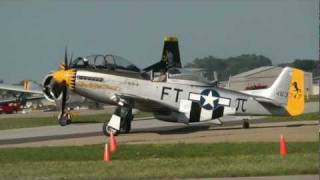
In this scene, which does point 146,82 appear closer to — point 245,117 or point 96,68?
point 96,68

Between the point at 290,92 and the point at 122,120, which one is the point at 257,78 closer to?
the point at 290,92

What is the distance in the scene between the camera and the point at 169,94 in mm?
22719

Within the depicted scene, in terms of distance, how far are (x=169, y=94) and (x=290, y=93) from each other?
4754mm

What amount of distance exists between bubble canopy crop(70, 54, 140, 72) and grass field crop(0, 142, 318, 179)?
692 centimetres

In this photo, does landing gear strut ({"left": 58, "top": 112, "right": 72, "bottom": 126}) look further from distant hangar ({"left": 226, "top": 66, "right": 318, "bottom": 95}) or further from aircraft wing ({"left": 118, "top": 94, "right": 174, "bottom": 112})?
distant hangar ({"left": 226, "top": 66, "right": 318, "bottom": 95})

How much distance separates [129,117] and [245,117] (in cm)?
462

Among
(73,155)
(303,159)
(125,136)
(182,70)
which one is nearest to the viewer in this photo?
(303,159)

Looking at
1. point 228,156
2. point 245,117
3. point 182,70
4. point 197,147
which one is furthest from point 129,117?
point 228,156

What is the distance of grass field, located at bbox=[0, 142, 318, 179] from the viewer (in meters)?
10.6

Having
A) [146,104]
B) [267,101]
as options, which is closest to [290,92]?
[267,101]

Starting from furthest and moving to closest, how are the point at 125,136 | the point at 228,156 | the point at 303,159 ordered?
the point at 125,136 → the point at 228,156 → the point at 303,159

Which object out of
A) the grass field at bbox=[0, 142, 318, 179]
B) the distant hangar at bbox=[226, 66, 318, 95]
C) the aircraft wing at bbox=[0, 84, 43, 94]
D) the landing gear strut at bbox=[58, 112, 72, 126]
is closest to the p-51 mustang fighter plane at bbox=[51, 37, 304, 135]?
the grass field at bbox=[0, 142, 318, 179]

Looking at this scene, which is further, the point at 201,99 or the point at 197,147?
the point at 201,99

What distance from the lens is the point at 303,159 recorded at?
11.9 metres
